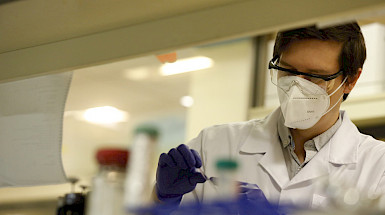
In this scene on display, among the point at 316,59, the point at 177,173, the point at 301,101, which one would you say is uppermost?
the point at 316,59

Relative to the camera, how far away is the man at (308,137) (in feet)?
5.46

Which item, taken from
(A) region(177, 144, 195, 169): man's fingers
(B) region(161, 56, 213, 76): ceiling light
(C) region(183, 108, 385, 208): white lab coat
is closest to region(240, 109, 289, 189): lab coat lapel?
(C) region(183, 108, 385, 208): white lab coat

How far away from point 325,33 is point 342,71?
13 centimetres

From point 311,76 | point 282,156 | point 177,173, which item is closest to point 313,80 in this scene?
point 311,76

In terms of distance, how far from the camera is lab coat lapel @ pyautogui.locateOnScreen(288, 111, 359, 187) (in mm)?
1679

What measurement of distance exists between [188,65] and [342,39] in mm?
3457

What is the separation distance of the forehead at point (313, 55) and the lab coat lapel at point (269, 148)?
0.30m

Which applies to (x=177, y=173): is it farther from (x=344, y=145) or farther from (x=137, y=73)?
(x=137, y=73)

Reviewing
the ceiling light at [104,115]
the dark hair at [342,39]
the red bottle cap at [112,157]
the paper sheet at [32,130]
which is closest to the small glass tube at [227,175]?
the red bottle cap at [112,157]

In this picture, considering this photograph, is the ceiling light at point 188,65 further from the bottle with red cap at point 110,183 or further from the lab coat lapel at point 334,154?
the bottle with red cap at point 110,183

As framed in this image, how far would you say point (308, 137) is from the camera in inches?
71.7

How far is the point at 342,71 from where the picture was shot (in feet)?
5.69

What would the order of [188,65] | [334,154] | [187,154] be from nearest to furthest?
[187,154] → [334,154] → [188,65]

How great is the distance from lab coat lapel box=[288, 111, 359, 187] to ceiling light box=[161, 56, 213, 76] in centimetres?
293
